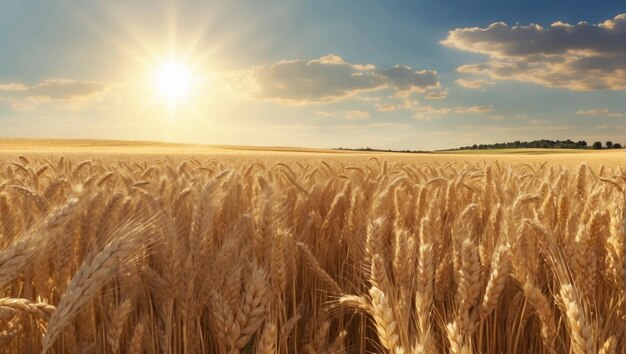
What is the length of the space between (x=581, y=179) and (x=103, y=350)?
4.27m

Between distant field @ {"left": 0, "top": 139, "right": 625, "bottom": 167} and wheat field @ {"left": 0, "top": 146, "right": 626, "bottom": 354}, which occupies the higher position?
wheat field @ {"left": 0, "top": 146, "right": 626, "bottom": 354}

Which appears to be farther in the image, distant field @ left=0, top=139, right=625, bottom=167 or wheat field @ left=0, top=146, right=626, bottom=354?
distant field @ left=0, top=139, right=625, bottom=167

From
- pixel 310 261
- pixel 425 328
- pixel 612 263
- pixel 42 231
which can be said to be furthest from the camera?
pixel 310 261

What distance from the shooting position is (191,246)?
6.66 feet

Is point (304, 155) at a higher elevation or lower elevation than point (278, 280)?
lower

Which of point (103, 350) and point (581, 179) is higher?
point (581, 179)

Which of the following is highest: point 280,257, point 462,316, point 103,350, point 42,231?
point 42,231

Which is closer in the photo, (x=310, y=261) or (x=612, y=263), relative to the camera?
(x=612, y=263)

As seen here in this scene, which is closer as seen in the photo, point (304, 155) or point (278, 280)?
point (278, 280)

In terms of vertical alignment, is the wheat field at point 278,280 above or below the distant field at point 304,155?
above

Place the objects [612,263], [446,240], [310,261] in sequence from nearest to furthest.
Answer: [612,263] → [310,261] → [446,240]

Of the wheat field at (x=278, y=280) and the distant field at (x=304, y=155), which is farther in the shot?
the distant field at (x=304, y=155)

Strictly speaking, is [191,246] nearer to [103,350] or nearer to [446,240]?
[103,350]

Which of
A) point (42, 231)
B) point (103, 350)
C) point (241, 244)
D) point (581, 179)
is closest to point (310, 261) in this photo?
point (241, 244)
